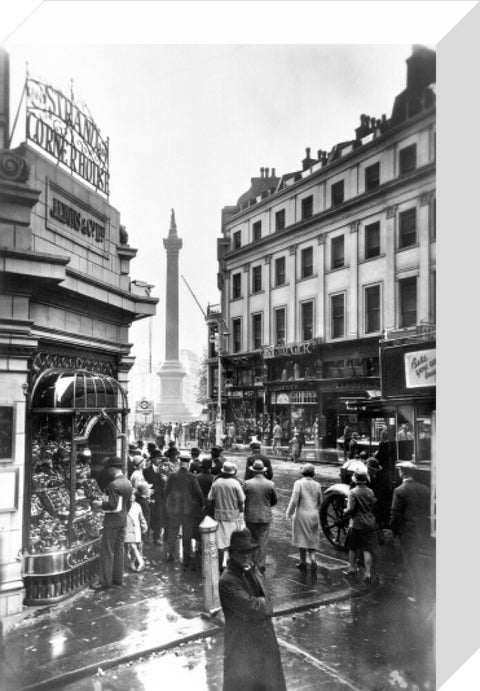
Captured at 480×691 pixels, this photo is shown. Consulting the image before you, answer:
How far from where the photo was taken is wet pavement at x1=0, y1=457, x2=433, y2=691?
12.7 ft

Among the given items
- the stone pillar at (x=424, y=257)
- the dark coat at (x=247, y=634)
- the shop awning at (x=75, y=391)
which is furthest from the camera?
the shop awning at (x=75, y=391)

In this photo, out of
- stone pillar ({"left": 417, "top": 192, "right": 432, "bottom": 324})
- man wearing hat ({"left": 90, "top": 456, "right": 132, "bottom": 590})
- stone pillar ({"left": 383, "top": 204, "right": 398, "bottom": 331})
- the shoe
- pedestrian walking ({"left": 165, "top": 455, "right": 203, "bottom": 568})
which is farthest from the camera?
pedestrian walking ({"left": 165, "top": 455, "right": 203, "bottom": 568})

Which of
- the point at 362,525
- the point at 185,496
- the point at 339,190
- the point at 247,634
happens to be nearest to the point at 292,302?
the point at 339,190

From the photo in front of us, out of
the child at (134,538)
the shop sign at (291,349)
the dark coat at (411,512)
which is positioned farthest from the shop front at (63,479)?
the dark coat at (411,512)

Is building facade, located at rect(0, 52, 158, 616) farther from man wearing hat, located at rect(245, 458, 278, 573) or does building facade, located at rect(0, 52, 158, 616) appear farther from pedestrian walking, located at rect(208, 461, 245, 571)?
man wearing hat, located at rect(245, 458, 278, 573)

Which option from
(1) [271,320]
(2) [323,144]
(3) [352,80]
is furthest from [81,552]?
(3) [352,80]

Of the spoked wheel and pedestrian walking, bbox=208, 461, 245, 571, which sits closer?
pedestrian walking, bbox=208, 461, 245, 571

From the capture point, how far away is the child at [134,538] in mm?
5520

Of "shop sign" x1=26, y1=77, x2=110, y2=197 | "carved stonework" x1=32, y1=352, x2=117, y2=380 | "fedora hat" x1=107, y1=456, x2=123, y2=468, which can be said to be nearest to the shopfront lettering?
"shop sign" x1=26, y1=77, x2=110, y2=197

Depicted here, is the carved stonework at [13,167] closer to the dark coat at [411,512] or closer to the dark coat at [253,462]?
the dark coat at [253,462]

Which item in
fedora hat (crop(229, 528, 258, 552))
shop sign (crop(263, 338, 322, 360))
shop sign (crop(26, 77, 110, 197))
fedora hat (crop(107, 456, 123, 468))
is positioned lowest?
fedora hat (crop(229, 528, 258, 552))

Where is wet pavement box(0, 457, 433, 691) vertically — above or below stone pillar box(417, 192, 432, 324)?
below

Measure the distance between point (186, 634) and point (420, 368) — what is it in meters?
2.99

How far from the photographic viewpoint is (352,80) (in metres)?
4.54
